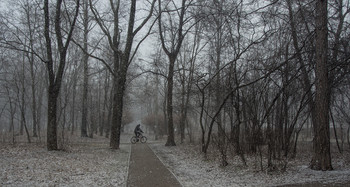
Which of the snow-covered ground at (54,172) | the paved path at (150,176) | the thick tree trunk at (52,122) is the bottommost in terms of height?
the paved path at (150,176)

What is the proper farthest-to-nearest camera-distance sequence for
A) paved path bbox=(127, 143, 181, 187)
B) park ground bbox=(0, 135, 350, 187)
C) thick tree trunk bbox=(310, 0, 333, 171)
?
thick tree trunk bbox=(310, 0, 333, 171), paved path bbox=(127, 143, 181, 187), park ground bbox=(0, 135, 350, 187)

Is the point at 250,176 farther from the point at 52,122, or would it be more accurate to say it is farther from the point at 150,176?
the point at 52,122

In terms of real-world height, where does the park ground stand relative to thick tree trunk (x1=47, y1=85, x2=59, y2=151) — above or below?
below

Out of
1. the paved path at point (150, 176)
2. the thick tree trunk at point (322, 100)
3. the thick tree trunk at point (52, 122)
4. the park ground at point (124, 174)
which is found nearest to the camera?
the park ground at point (124, 174)

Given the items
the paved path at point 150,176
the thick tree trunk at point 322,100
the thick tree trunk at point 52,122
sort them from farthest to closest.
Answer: the thick tree trunk at point 52,122 < the thick tree trunk at point 322,100 < the paved path at point 150,176

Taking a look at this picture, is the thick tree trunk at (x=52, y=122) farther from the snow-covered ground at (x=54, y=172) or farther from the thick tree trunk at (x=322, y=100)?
the thick tree trunk at (x=322, y=100)

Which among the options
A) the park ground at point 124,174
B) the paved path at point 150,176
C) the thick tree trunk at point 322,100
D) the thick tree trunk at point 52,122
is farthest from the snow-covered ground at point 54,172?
the thick tree trunk at point 322,100

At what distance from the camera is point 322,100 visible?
763 centimetres

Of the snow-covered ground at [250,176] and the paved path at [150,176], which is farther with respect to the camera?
the paved path at [150,176]

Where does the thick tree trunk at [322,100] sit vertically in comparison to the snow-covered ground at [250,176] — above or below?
above

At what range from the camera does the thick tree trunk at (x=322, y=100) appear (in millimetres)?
7527

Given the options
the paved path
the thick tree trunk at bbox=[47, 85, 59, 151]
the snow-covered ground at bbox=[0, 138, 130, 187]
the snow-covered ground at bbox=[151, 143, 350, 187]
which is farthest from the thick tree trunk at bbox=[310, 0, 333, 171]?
the thick tree trunk at bbox=[47, 85, 59, 151]

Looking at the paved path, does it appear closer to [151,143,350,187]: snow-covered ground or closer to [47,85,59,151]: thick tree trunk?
[151,143,350,187]: snow-covered ground

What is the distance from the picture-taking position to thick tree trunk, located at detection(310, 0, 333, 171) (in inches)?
296
